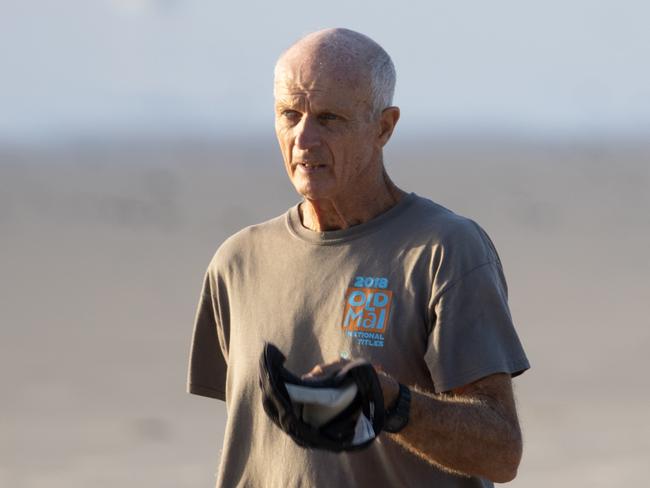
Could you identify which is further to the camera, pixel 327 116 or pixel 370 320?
pixel 327 116

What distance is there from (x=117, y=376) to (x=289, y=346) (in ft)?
36.2

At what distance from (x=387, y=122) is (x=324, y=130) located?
0.61ft

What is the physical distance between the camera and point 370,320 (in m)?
4.20

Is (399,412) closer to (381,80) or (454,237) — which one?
(454,237)

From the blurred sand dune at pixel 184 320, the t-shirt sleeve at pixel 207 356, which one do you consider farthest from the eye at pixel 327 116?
the blurred sand dune at pixel 184 320

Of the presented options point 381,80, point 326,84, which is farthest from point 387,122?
point 326,84

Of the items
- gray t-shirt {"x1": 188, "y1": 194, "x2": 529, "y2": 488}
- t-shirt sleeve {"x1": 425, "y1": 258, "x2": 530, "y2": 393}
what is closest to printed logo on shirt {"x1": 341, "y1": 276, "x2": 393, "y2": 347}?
gray t-shirt {"x1": 188, "y1": 194, "x2": 529, "y2": 488}

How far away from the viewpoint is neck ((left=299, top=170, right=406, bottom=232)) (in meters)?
4.43

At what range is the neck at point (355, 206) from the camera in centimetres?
443

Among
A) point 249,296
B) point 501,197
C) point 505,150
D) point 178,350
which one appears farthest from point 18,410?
point 505,150

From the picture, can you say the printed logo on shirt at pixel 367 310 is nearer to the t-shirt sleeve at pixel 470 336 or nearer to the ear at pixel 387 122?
the t-shirt sleeve at pixel 470 336

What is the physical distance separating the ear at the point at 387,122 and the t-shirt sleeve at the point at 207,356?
0.61m

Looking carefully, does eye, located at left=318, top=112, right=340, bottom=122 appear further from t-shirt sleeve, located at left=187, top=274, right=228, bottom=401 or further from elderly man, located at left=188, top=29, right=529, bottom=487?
t-shirt sleeve, located at left=187, top=274, right=228, bottom=401

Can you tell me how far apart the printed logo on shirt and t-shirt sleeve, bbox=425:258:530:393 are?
112mm
